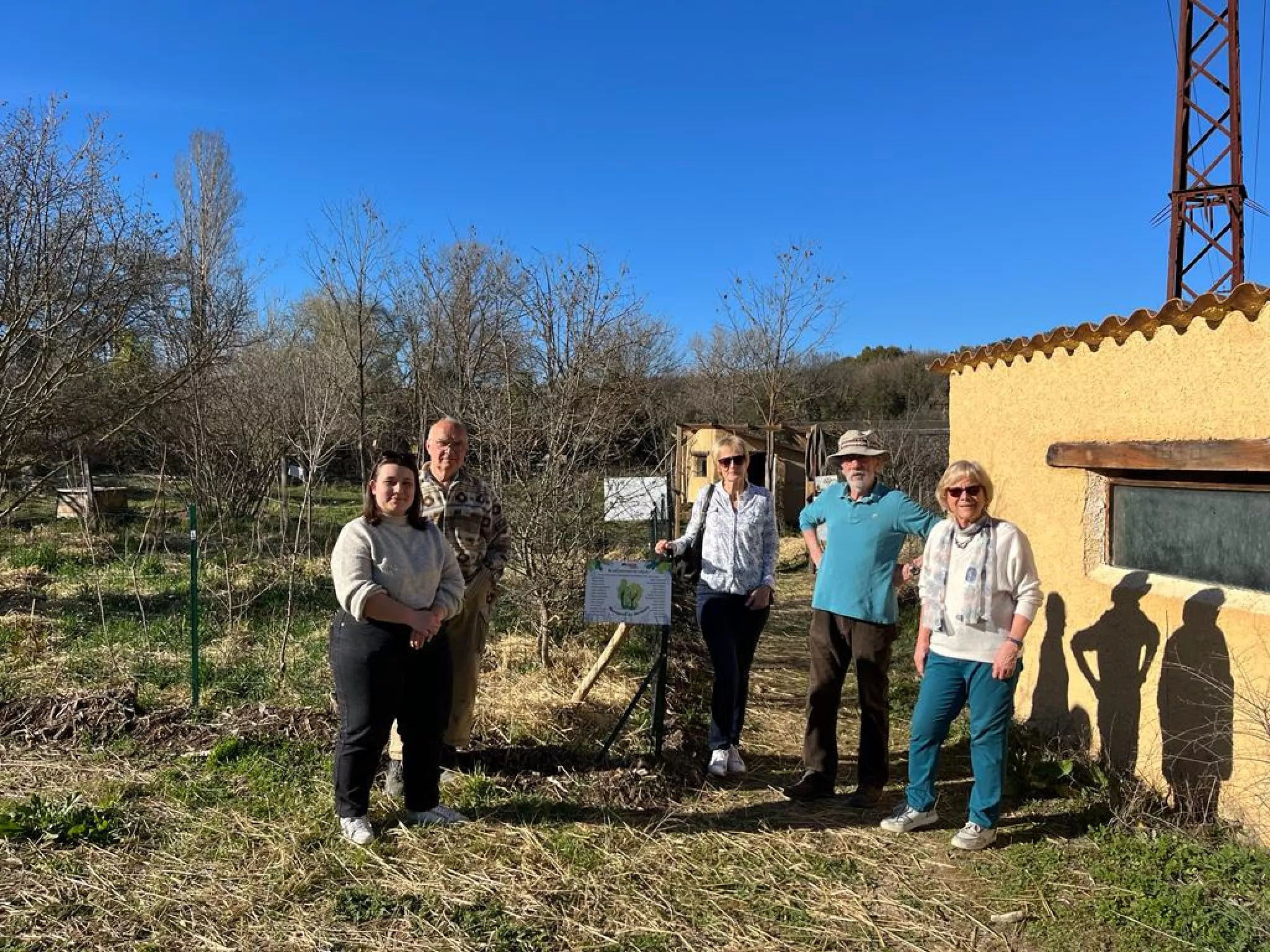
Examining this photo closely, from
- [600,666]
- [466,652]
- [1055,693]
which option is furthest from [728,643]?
[1055,693]

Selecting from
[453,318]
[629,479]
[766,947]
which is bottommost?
[766,947]

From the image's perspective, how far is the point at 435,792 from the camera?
12.3 feet

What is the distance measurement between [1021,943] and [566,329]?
17.3ft

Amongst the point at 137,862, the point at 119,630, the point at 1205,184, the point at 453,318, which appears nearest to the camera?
the point at 137,862

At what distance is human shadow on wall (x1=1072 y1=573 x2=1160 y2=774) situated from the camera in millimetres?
4125

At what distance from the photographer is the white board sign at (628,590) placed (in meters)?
4.37

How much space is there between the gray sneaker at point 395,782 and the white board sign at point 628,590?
3.70 ft

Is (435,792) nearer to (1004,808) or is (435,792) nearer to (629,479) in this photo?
(1004,808)

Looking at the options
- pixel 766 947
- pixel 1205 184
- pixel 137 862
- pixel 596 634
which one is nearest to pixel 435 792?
pixel 137 862

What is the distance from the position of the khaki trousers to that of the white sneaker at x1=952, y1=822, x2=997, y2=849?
Answer: 222 cm

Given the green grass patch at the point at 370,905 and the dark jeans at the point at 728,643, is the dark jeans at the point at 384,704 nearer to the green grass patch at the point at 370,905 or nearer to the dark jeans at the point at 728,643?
the green grass patch at the point at 370,905

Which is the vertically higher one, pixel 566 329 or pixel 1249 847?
pixel 566 329

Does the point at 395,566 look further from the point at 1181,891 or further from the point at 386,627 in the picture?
the point at 1181,891

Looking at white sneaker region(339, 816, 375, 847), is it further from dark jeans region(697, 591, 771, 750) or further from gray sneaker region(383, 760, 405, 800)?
dark jeans region(697, 591, 771, 750)
